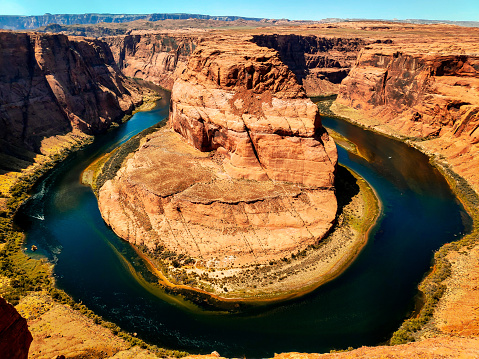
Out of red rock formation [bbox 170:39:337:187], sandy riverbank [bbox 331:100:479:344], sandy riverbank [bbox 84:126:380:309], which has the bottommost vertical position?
sandy riverbank [bbox 84:126:380:309]

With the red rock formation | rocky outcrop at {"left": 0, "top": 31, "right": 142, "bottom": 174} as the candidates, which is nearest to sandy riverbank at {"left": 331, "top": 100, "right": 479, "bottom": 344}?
the red rock formation

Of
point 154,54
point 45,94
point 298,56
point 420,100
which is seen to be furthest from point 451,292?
point 154,54

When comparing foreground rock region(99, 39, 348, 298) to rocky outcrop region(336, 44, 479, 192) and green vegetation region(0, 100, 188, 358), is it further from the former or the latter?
rocky outcrop region(336, 44, 479, 192)

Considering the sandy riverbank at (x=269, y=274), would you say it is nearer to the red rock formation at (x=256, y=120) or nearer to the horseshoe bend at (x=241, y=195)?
the horseshoe bend at (x=241, y=195)

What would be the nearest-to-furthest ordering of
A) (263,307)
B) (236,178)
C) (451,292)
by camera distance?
(451,292) → (263,307) → (236,178)

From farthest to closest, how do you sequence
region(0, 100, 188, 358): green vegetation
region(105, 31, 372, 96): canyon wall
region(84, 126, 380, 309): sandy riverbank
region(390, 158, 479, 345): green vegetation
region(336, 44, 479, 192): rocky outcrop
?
region(105, 31, 372, 96): canyon wall < region(336, 44, 479, 192): rocky outcrop < region(84, 126, 380, 309): sandy riverbank < region(0, 100, 188, 358): green vegetation < region(390, 158, 479, 345): green vegetation

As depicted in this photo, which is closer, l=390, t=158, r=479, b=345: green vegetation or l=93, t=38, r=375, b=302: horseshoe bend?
l=390, t=158, r=479, b=345: green vegetation

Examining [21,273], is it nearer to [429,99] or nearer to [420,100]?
[429,99]
